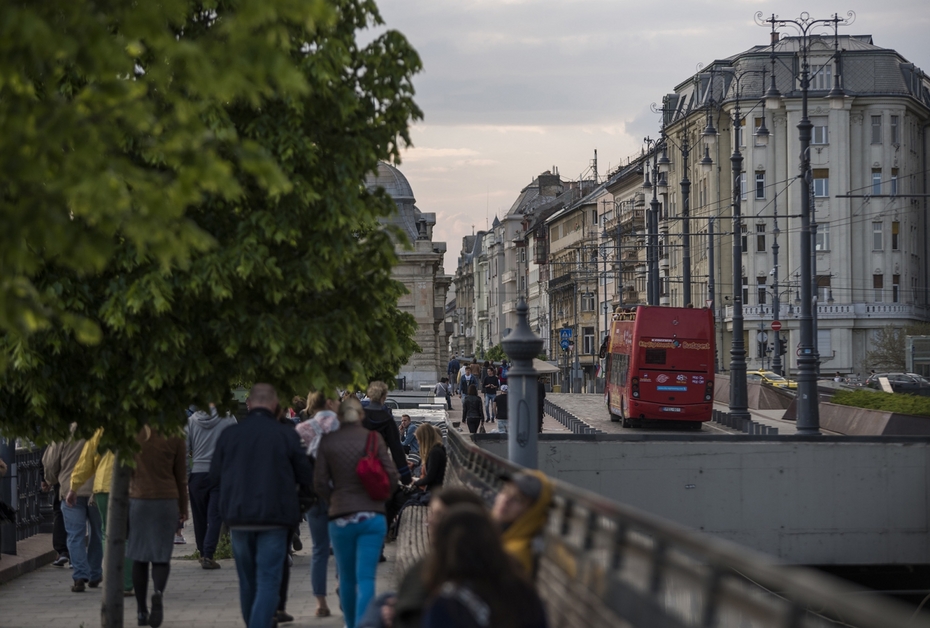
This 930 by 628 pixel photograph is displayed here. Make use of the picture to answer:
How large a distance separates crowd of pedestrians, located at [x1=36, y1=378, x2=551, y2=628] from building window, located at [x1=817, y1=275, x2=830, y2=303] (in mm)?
80960

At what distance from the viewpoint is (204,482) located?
52.9 ft

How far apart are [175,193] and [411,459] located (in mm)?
17661

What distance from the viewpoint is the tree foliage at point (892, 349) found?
85.3 metres

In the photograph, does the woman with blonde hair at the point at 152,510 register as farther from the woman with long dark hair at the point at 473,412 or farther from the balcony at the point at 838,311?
the balcony at the point at 838,311

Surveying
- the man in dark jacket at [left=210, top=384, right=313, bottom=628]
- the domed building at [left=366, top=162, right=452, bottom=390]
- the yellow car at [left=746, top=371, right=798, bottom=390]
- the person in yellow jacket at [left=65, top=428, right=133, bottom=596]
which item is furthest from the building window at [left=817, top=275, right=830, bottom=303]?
the man in dark jacket at [left=210, top=384, right=313, bottom=628]

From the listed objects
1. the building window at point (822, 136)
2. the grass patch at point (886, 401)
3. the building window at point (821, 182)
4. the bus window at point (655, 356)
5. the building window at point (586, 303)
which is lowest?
the grass patch at point (886, 401)

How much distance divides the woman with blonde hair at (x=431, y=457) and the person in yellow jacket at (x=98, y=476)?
11.6ft

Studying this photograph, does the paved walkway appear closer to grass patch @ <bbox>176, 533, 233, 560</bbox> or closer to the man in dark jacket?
grass patch @ <bbox>176, 533, 233, 560</bbox>

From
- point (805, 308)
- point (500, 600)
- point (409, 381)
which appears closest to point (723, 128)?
point (409, 381)

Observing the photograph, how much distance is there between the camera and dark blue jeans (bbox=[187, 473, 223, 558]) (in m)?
15.9

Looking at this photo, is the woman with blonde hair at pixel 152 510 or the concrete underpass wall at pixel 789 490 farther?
the concrete underpass wall at pixel 789 490

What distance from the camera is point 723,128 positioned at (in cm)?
9600

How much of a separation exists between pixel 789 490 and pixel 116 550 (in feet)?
59.7

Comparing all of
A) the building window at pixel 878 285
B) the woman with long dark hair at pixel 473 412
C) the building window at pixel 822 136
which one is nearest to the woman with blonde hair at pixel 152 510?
the woman with long dark hair at pixel 473 412
